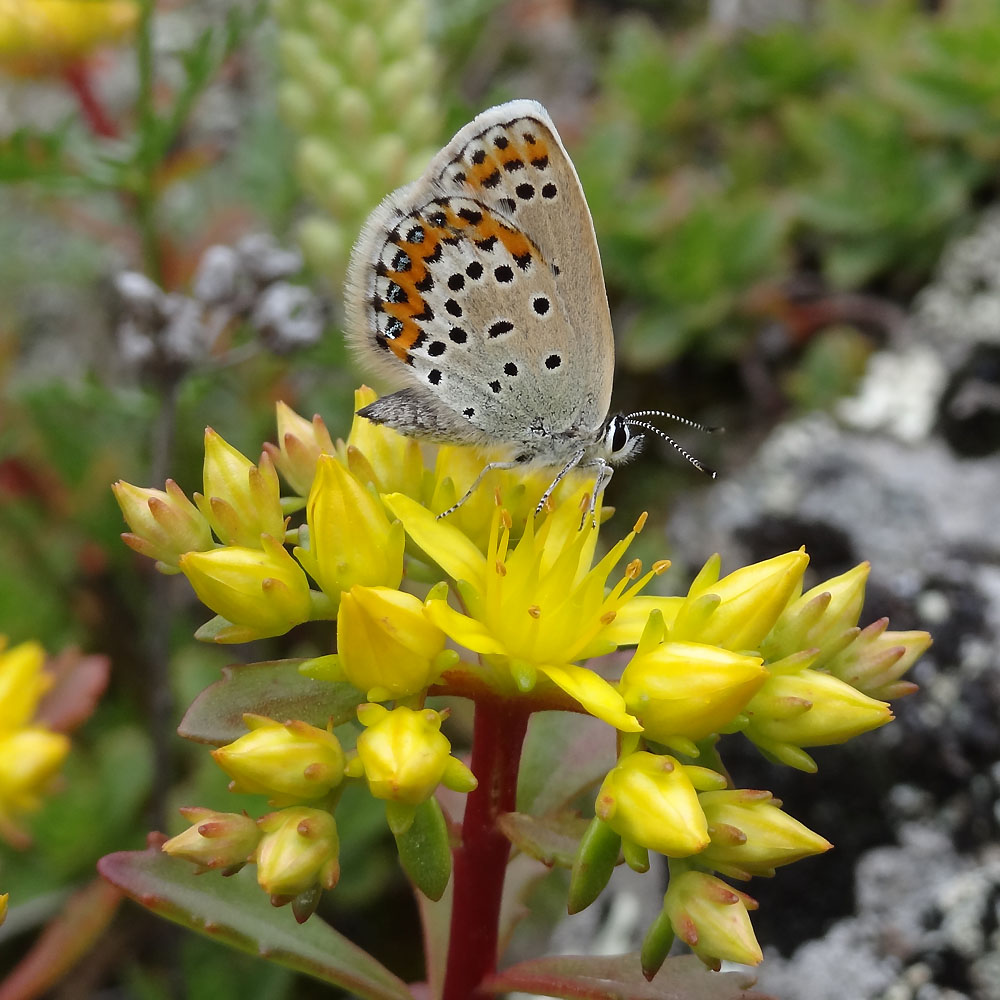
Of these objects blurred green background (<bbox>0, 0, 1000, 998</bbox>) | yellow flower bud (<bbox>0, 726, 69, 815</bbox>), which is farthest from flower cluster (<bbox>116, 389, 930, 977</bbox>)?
blurred green background (<bbox>0, 0, 1000, 998</bbox>)

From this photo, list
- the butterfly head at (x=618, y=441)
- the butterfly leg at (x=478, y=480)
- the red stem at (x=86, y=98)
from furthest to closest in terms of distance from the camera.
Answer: the red stem at (x=86, y=98) < the butterfly head at (x=618, y=441) < the butterfly leg at (x=478, y=480)

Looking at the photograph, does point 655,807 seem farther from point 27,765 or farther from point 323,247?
point 323,247

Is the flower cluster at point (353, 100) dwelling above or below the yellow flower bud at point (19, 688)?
above

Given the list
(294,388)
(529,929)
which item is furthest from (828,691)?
(294,388)

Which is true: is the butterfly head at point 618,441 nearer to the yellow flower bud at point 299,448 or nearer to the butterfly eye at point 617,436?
the butterfly eye at point 617,436

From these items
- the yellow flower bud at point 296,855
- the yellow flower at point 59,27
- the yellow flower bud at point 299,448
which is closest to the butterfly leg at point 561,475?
the yellow flower bud at point 299,448

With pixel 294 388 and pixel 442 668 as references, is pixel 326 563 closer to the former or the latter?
pixel 442 668

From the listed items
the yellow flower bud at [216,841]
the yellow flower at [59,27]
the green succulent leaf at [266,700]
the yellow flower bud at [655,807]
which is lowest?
the yellow flower bud at [216,841]
